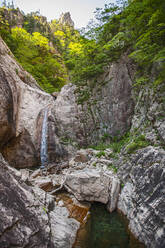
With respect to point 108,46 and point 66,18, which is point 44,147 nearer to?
point 108,46

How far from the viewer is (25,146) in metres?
9.67

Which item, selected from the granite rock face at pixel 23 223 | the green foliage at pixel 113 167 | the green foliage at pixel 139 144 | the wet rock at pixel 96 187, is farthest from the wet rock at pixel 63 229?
the green foliage at pixel 139 144

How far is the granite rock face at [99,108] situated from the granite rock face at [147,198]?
215 inches

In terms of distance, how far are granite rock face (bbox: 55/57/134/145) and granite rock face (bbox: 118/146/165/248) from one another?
5.46 m

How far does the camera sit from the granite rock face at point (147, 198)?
9.94 ft

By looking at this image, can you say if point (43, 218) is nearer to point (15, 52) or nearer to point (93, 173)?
point (93, 173)

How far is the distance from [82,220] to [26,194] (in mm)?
2430

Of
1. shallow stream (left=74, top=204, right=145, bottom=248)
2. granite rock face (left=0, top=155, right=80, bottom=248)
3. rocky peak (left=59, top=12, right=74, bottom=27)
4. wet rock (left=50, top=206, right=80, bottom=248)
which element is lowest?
shallow stream (left=74, top=204, right=145, bottom=248)

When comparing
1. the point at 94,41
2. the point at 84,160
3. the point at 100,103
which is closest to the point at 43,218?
the point at 84,160

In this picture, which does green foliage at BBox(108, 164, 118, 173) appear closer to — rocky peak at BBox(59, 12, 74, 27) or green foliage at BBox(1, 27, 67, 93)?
green foliage at BBox(1, 27, 67, 93)

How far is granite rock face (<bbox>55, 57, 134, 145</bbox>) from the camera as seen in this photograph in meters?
9.90

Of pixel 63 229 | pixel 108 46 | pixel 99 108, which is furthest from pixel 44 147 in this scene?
pixel 108 46

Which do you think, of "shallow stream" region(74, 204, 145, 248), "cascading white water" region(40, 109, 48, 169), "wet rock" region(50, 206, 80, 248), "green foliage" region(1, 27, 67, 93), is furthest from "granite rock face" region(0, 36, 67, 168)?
"shallow stream" region(74, 204, 145, 248)

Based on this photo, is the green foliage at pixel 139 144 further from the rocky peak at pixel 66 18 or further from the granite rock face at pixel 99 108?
the rocky peak at pixel 66 18
